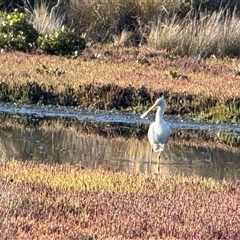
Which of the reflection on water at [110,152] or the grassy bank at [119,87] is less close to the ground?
the reflection on water at [110,152]

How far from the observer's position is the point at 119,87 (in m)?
19.2

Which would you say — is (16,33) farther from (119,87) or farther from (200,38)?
(119,87)

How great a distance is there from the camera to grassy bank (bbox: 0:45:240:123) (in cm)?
1898

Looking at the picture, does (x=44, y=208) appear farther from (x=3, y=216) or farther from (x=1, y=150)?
(x=1, y=150)

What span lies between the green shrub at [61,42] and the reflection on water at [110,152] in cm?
780

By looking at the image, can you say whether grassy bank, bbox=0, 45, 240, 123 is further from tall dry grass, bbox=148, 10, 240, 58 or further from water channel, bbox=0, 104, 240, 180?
tall dry grass, bbox=148, 10, 240, 58

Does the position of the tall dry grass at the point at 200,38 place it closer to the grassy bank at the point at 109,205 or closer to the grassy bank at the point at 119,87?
the grassy bank at the point at 119,87

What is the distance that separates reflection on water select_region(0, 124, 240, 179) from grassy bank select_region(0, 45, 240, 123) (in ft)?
9.41

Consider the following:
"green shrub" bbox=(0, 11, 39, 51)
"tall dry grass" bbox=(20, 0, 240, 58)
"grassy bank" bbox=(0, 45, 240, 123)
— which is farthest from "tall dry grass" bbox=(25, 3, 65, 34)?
"grassy bank" bbox=(0, 45, 240, 123)

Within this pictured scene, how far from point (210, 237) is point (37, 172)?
341 centimetres

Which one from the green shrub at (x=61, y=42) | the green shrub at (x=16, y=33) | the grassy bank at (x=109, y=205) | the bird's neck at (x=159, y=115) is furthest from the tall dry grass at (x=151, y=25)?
the grassy bank at (x=109, y=205)

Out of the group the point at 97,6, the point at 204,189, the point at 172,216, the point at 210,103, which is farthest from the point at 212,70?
the point at 172,216

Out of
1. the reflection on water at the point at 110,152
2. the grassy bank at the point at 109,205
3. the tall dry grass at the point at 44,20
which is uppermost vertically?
the grassy bank at the point at 109,205

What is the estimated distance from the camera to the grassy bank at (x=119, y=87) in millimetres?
18984
